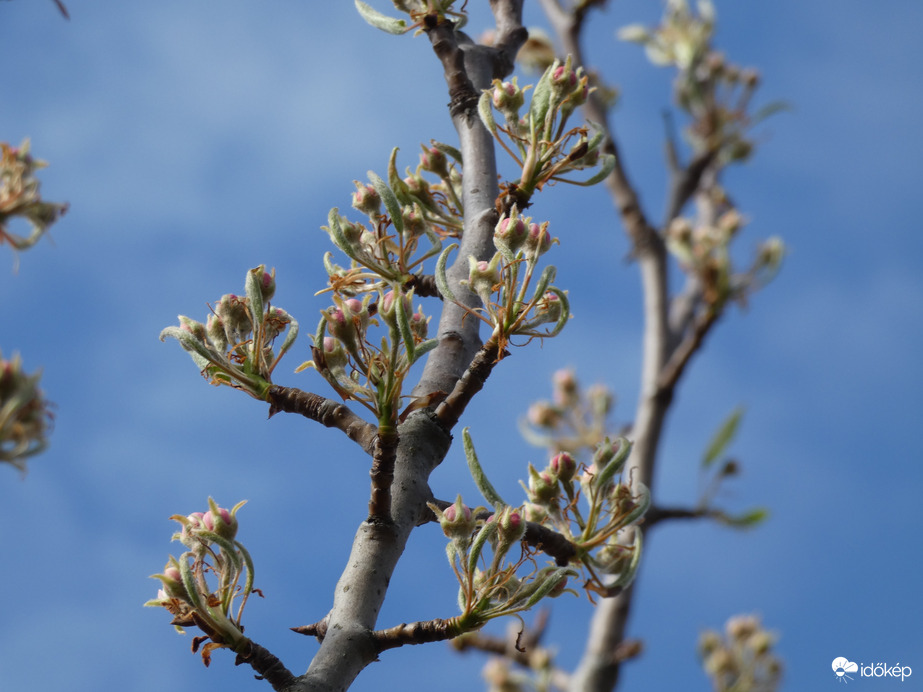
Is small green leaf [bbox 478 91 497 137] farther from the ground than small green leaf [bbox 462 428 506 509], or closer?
farther from the ground

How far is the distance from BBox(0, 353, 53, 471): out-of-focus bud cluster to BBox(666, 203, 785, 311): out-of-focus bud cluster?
3.80 meters

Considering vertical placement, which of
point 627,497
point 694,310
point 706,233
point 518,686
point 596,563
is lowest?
point 596,563

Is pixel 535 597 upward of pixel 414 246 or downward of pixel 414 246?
downward

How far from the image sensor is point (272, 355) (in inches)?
77.2

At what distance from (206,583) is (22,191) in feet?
12.3

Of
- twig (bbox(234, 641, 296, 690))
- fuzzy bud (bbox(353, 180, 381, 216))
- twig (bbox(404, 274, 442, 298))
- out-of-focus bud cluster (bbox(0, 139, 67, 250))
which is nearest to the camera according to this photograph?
twig (bbox(234, 641, 296, 690))

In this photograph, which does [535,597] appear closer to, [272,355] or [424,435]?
[424,435]

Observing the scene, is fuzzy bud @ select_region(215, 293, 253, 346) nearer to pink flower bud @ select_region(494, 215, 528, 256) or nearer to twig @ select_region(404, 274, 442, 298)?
twig @ select_region(404, 274, 442, 298)

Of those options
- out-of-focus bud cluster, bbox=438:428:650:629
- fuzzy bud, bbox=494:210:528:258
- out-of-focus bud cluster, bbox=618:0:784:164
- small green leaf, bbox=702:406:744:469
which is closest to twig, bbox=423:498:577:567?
out-of-focus bud cluster, bbox=438:428:650:629

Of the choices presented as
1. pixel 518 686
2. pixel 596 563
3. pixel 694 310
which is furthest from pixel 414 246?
pixel 518 686

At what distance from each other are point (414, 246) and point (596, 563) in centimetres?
88

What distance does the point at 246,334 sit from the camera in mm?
1984

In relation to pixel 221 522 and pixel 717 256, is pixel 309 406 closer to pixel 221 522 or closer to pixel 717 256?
pixel 221 522

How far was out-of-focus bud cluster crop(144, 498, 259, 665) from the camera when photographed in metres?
1.58
